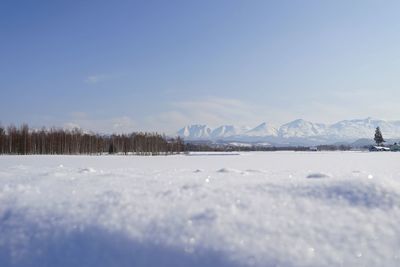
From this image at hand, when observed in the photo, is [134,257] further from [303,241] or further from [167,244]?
[303,241]

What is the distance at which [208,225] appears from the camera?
14.3 ft

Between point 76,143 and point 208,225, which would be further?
point 76,143

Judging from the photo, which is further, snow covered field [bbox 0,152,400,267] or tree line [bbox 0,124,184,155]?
tree line [bbox 0,124,184,155]

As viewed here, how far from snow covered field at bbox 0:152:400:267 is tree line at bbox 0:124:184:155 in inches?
3302

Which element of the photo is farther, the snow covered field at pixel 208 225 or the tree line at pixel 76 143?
the tree line at pixel 76 143

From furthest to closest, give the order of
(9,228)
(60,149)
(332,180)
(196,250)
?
(60,149), (332,180), (9,228), (196,250)

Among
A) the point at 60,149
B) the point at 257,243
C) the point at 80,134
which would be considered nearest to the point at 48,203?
the point at 257,243

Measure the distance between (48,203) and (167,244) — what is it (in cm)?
218

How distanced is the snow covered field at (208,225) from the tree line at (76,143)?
83.9m

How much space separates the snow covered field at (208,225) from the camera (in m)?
3.91

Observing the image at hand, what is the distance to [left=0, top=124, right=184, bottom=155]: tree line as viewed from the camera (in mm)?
83625

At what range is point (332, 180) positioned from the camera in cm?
569

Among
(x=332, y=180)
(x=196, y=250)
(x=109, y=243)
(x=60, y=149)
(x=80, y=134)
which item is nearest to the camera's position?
(x=196, y=250)

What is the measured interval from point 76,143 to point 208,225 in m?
95.4
